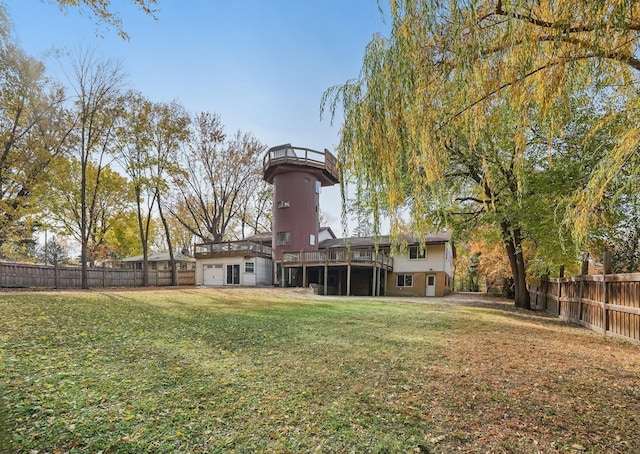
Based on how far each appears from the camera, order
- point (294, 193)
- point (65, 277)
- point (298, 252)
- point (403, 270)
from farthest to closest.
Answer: point (403, 270) < point (294, 193) < point (298, 252) < point (65, 277)

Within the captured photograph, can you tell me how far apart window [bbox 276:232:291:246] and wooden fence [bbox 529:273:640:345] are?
16895 millimetres

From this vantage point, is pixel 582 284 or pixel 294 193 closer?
pixel 582 284

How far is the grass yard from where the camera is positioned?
2.54 meters

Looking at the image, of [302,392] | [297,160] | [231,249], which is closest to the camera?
[302,392]

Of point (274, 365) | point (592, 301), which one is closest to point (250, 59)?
point (274, 365)

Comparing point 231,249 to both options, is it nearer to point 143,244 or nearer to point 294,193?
point 143,244

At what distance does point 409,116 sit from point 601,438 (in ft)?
12.7

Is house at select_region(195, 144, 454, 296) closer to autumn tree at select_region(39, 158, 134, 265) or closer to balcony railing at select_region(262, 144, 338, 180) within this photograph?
balcony railing at select_region(262, 144, 338, 180)

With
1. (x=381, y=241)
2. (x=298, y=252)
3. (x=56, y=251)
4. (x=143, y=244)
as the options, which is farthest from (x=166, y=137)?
(x=56, y=251)

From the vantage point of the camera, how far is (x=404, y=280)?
25656 millimetres

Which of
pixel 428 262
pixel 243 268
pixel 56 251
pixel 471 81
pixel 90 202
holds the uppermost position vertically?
pixel 90 202

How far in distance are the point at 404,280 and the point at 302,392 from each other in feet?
76.4

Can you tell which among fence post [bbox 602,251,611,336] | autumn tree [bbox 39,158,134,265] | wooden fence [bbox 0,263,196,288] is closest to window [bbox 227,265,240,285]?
wooden fence [bbox 0,263,196,288]

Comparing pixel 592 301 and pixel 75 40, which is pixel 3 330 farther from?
pixel 75 40
